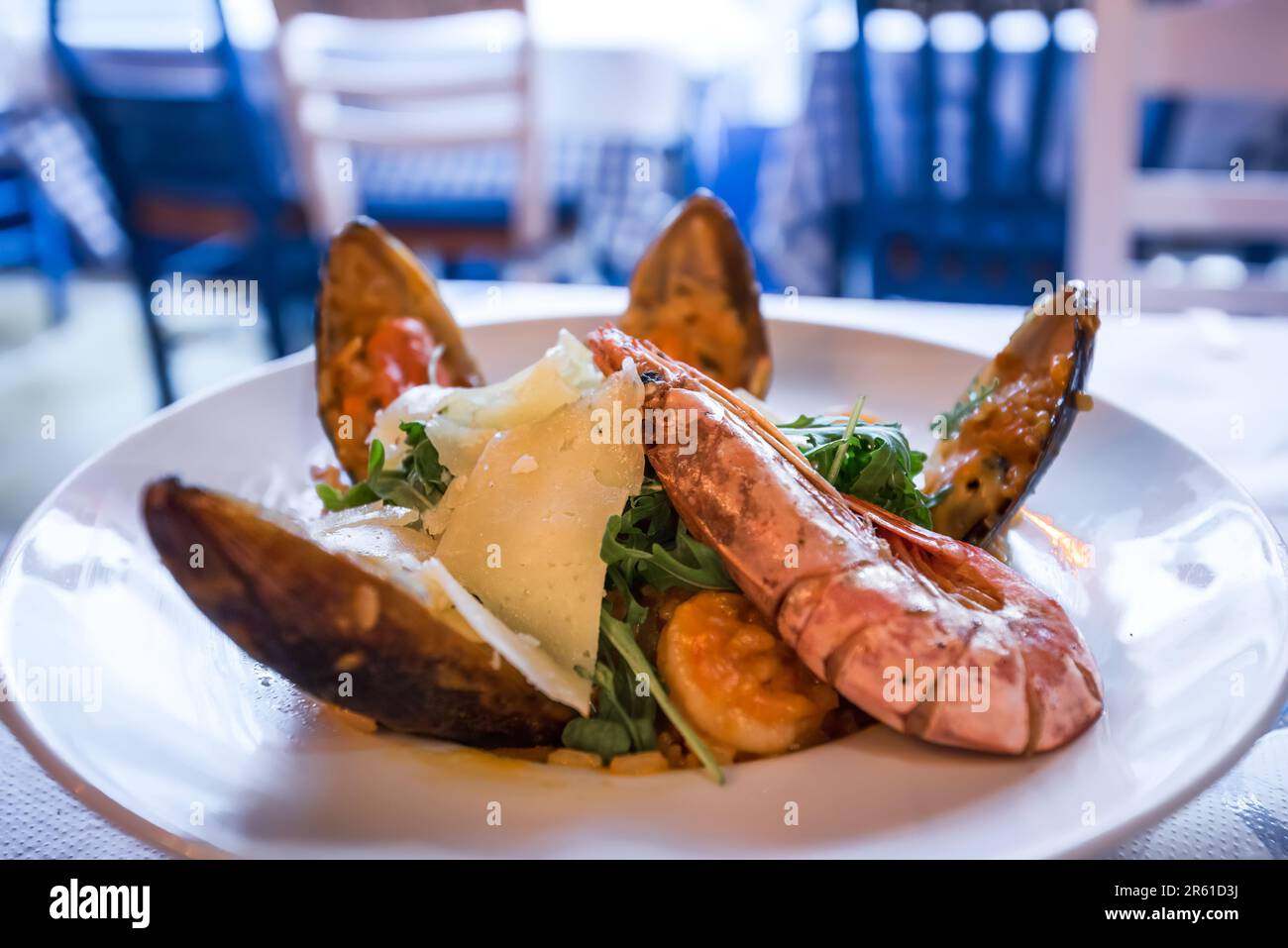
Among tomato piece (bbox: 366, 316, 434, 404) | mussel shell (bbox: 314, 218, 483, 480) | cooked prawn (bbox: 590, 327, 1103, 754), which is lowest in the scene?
cooked prawn (bbox: 590, 327, 1103, 754)

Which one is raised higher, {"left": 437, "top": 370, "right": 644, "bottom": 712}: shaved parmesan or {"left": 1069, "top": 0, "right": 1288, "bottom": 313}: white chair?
{"left": 1069, "top": 0, "right": 1288, "bottom": 313}: white chair

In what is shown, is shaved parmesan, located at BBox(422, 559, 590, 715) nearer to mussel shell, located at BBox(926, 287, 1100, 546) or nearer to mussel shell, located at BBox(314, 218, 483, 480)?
mussel shell, located at BBox(926, 287, 1100, 546)

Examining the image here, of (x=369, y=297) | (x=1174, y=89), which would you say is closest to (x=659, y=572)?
(x=369, y=297)

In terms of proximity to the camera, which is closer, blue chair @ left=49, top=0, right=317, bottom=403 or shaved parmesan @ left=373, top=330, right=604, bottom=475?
shaved parmesan @ left=373, top=330, right=604, bottom=475

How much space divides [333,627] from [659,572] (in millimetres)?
333

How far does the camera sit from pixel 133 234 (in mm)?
3309

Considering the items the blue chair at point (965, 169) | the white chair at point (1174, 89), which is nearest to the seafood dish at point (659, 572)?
the white chair at point (1174, 89)

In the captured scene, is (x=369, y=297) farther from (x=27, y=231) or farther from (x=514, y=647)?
(x=27, y=231)

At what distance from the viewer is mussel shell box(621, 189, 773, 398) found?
1528mm

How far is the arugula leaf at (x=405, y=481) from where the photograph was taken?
46.4 inches

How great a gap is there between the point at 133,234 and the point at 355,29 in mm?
1206

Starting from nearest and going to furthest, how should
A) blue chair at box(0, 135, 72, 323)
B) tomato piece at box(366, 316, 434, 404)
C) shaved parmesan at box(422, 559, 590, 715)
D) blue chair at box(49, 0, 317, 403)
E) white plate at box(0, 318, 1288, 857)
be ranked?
1. white plate at box(0, 318, 1288, 857)
2. shaved parmesan at box(422, 559, 590, 715)
3. tomato piece at box(366, 316, 434, 404)
4. blue chair at box(49, 0, 317, 403)
5. blue chair at box(0, 135, 72, 323)

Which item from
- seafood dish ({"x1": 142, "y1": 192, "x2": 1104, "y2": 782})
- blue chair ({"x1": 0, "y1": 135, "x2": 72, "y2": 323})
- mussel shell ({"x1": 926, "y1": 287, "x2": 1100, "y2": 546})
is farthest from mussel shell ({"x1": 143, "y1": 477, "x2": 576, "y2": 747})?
blue chair ({"x1": 0, "y1": 135, "x2": 72, "y2": 323})

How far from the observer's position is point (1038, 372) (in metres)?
1.23
